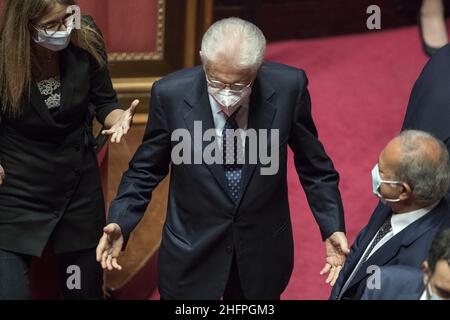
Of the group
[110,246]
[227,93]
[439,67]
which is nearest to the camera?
[227,93]

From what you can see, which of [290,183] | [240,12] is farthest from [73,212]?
[240,12]

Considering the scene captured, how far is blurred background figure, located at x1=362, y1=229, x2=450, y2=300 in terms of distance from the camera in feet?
8.84

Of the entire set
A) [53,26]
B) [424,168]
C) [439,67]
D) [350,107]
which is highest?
[53,26]

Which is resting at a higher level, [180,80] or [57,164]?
[180,80]

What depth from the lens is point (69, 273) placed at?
371 cm

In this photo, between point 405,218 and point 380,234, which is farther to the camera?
point 380,234

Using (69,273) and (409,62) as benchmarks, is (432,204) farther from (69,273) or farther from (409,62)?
(409,62)

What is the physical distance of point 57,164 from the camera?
355 cm

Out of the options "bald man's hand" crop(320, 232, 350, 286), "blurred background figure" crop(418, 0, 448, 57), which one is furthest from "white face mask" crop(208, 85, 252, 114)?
"blurred background figure" crop(418, 0, 448, 57)

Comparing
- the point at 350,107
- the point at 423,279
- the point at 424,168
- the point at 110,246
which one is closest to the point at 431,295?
the point at 423,279

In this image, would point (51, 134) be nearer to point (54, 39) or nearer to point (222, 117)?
point (54, 39)

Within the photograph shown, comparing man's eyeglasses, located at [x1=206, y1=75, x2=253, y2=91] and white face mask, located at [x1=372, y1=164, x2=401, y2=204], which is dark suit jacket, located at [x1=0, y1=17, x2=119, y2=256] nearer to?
man's eyeglasses, located at [x1=206, y1=75, x2=253, y2=91]

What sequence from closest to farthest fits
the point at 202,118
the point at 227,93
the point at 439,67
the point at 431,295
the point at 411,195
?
1. the point at 431,295
2. the point at 411,195
3. the point at 227,93
4. the point at 202,118
5. the point at 439,67

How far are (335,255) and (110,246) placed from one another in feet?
2.27
